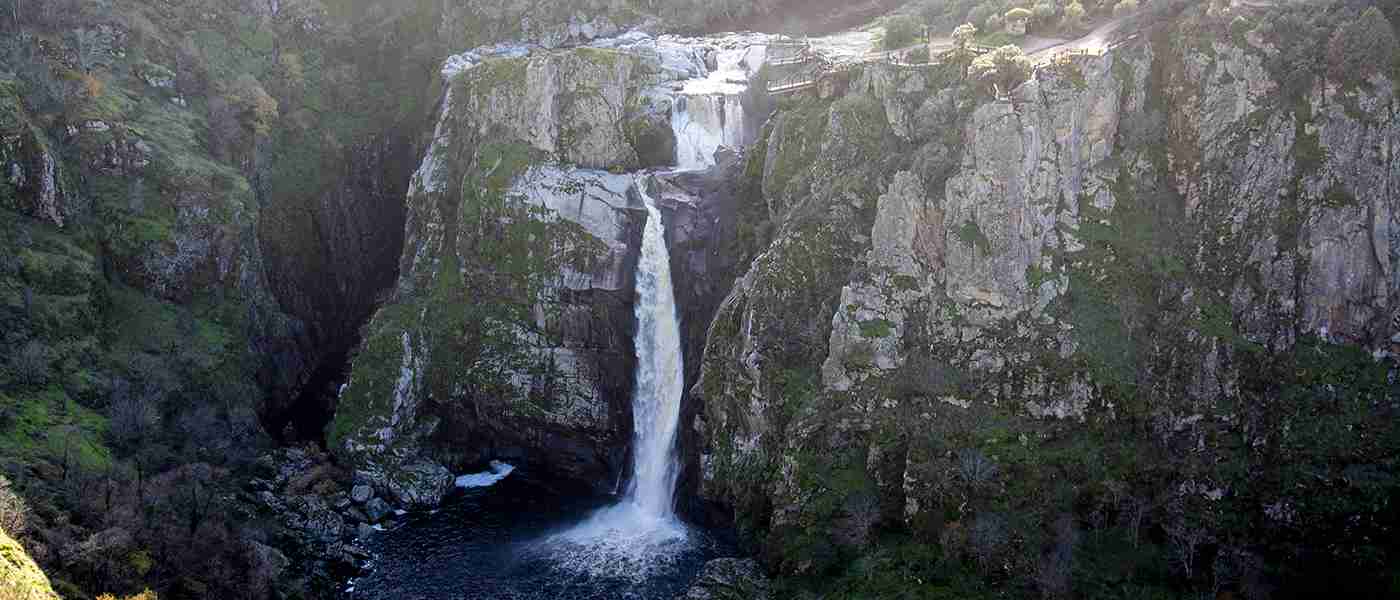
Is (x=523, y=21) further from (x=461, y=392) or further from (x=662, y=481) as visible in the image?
(x=662, y=481)

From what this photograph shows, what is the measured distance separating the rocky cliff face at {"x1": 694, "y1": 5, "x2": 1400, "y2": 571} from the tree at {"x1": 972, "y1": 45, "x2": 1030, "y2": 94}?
1174 mm

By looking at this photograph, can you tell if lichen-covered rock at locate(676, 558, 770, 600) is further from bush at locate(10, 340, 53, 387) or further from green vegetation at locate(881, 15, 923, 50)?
bush at locate(10, 340, 53, 387)

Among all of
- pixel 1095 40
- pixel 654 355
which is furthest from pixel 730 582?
pixel 1095 40

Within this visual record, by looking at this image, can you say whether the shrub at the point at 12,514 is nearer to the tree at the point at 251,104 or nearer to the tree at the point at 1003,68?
the tree at the point at 251,104

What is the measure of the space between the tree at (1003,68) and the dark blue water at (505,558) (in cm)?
2698

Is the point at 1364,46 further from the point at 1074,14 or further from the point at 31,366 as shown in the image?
the point at 31,366

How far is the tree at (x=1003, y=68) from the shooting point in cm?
4944

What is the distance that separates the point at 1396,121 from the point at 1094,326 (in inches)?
573

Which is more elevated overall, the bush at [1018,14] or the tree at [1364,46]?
the bush at [1018,14]

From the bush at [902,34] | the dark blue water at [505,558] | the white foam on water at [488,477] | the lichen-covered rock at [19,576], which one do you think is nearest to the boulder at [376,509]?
the dark blue water at [505,558]

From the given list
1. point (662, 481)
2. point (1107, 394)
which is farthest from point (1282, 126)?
point (662, 481)

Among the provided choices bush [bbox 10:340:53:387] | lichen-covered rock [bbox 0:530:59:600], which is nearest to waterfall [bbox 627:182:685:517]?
lichen-covered rock [bbox 0:530:59:600]

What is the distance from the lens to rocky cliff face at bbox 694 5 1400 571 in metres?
43.5

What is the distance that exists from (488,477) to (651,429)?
10.9 meters
